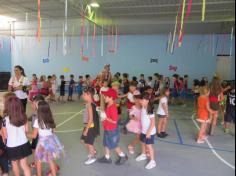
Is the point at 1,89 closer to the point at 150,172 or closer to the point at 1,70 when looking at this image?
the point at 1,70

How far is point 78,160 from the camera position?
3949mm

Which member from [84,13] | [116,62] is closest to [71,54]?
[116,62]

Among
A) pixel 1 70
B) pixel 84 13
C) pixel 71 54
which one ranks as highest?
pixel 84 13

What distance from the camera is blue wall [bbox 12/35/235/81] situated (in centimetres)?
1229

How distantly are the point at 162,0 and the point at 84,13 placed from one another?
2234 millimetres

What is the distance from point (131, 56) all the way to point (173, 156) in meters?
9.36

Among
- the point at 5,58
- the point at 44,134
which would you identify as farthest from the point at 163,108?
the point at 5,58

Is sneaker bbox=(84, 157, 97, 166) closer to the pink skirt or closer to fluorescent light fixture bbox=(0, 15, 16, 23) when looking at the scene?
the pink skirt

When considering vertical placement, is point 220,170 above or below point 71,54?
below

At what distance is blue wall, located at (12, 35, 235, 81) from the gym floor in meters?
6.57

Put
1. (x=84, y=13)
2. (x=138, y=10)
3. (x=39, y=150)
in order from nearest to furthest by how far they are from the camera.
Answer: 1. (x=39, y=150)
2. (x=84, y=13)
3. (x=138, y=10)

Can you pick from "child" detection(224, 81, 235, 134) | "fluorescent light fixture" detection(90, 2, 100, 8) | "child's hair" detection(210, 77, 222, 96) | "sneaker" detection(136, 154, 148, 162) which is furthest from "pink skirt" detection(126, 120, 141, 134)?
"fluorescent light fixture" detection(90, 2, 100, 8)

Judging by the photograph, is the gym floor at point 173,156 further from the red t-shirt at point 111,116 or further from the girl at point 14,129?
the girl at point 14,129

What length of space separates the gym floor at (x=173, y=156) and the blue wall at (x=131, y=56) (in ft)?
21.6
